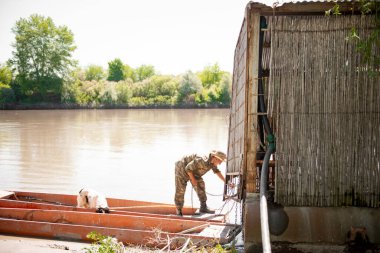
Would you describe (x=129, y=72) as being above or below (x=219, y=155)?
above

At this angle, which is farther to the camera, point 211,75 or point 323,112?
point 211,75

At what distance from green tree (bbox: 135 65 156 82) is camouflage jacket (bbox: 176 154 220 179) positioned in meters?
99.7

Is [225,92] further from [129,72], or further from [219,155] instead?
[219,155]

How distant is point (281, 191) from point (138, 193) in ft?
27.8

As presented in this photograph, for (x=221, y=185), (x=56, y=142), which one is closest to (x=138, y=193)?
(x=221, y=185)

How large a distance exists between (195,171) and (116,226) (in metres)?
2.12

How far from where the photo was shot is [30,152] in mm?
20609

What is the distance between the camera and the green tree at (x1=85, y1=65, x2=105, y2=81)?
311 feet

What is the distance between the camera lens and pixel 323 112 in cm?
514

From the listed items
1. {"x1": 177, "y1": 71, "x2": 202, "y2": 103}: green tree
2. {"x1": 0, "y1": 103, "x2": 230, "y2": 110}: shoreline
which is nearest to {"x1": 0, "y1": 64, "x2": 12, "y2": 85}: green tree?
{"x1": 0, "y1": 103, "x2": 230, "y2": 110}: shoreline

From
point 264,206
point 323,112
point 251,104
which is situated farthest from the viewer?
point 251,104

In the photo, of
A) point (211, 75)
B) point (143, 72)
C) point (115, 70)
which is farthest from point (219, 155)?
point (143, 72)

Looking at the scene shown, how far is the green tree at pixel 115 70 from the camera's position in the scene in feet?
328

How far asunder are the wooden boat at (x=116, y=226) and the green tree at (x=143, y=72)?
328 ft
